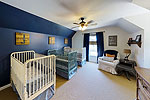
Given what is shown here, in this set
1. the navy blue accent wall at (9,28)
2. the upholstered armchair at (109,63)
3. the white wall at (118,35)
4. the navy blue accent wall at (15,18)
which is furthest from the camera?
the white wall at (118,35)

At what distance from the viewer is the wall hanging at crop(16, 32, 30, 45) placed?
8.00ft

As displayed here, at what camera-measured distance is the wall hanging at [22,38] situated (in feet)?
8.00

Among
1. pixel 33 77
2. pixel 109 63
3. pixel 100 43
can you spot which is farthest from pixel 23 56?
pixel 100 43

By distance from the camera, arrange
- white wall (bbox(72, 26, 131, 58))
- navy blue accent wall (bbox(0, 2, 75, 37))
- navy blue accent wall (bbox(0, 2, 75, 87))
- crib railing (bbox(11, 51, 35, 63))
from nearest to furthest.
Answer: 1. navy blue accent wall (bbox(0, 2, 75, 37))
2. navy blue accent wall (bbox(0, 2, 75, 87))
3. crib railing (bbox(11, 51, 35, 63))
4. white wall (bbox(72, 26, 131, 58))

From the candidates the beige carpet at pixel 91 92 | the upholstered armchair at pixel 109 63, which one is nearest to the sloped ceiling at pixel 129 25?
the upholstered armchair at pixel 109 63

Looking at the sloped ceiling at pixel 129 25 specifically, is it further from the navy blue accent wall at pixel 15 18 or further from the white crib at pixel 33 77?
the navy blue accent wall at pixel 15 18

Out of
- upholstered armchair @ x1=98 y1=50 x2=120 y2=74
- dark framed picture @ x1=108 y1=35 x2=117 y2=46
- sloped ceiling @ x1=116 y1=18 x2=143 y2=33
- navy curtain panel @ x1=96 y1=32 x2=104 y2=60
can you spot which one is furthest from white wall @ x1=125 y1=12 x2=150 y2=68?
navy curtain panel @ x1=96 y1=32 x2=104 y2=60

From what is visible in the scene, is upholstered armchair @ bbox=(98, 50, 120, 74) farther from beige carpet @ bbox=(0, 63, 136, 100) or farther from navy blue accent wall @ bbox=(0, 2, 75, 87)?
navy blue accent wall @ bbox=(0, 2, 75, 87)

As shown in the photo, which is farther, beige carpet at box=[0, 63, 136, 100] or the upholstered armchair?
the upholstered armchair

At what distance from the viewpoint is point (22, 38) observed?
2.56 metres

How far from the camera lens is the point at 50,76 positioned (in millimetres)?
1831

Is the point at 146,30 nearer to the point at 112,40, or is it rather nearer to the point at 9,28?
the point at 112,40

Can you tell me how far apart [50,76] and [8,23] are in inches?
78.0

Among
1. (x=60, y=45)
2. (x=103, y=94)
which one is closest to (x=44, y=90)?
(x=103, y=94)
